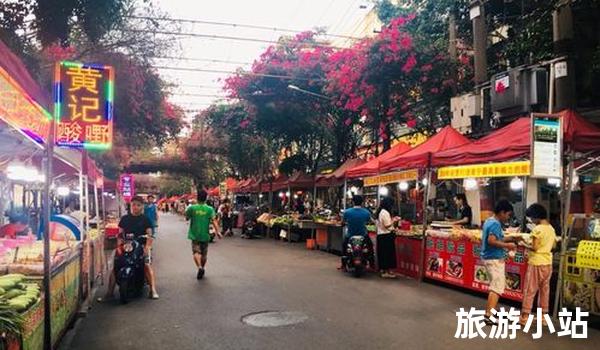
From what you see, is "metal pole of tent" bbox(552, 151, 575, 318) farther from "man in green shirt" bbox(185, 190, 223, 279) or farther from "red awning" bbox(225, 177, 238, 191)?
"red awning" bbox(225, 177, 238, 191)

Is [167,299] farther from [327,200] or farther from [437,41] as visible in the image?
[327,200]

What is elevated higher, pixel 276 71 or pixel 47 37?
pixel 276 71

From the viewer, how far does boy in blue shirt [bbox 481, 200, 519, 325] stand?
23.2ft

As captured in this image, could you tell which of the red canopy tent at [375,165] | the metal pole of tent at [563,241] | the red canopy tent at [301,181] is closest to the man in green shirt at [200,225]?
the red canopy tent at [375,165]

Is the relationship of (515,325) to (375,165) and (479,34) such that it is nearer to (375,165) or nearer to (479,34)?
(375,165)

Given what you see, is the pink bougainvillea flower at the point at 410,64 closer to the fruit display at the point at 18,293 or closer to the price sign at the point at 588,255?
the price sign at the point at 588,255

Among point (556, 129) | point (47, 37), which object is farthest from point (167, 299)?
point (556, 129)

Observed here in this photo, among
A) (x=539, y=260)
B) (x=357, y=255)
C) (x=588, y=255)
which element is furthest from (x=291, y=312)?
(x=588, y=255)

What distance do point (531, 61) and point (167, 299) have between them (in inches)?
416

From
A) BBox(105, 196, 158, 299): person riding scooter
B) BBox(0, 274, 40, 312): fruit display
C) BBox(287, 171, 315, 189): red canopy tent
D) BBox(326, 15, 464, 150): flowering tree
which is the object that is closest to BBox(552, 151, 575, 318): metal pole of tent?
BBox(105, 196, 158, 299): person riding scooter

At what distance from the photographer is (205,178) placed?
53438mm

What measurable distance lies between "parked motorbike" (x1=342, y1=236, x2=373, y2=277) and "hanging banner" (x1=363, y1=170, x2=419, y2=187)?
1.65 m

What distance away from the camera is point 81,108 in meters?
6.49

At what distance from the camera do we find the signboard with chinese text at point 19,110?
338 cm
